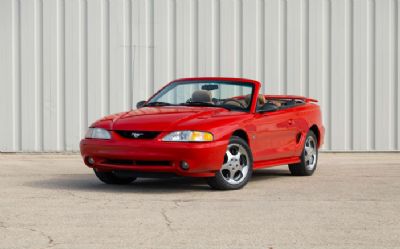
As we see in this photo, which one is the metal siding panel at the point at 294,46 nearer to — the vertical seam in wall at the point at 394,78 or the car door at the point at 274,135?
the vertical seam in wall at the point at 394,78

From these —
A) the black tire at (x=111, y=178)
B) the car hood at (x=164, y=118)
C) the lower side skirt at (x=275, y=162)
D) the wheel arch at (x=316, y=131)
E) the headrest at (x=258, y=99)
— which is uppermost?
the headrest at (x=258, y=99)

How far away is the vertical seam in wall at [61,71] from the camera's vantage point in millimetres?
15617

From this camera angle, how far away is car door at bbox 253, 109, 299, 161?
9.96 meters

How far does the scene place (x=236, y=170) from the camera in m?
9.48

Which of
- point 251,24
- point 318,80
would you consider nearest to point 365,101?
point 318,80

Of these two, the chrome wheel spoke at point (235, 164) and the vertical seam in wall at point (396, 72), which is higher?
the vertical seam in wall at point (396, 72)

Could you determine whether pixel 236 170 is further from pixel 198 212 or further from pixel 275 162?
pixel 198 212

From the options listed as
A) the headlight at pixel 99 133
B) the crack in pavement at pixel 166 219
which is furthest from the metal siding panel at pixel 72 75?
the crack in pavement at pixel 166 219

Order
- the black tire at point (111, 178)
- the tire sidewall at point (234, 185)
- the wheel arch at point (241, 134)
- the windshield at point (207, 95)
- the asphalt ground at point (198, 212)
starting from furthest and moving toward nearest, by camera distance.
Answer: the windshield at point (207, 95) → the black tire at point (111, 178) → the wheel arch at point (241, 134) → the tire sidewall at point (234, 185) → the asphalt ground at point (198, 212)

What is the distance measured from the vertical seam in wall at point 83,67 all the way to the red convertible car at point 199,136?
5170 millimetres

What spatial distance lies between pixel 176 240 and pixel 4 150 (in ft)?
32.7

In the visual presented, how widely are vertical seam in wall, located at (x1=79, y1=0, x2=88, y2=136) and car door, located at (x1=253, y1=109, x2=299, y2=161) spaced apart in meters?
5.73

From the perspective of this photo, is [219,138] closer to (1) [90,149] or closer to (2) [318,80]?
(1) [90,149]

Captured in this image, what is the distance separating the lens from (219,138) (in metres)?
9.13
